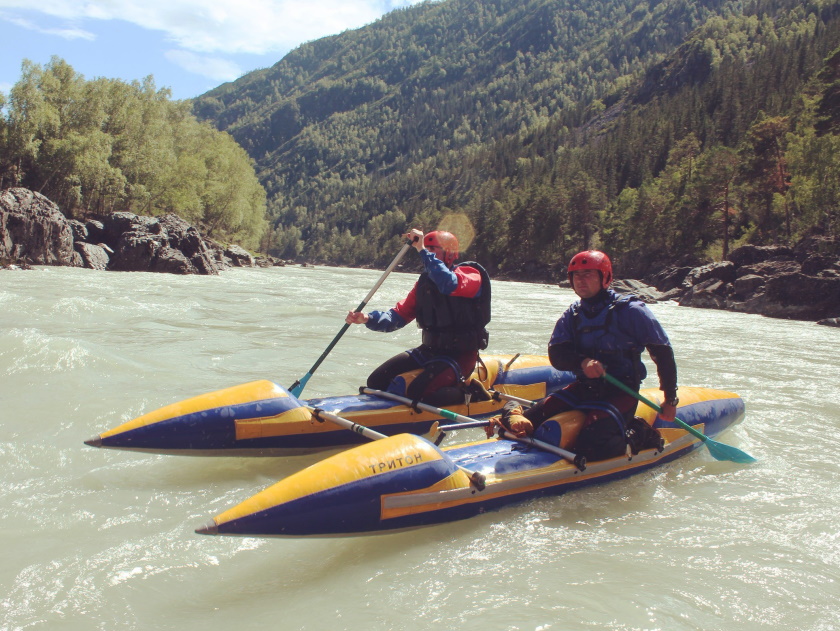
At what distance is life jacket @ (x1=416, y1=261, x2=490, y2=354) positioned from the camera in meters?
5.30

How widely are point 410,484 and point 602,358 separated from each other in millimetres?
1827

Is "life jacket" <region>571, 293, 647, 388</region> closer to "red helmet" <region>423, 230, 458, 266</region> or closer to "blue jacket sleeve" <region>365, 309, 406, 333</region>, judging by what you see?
"red helmet" <region>423, 230, 458, 266</region>

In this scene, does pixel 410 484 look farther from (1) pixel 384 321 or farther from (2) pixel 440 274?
(1) pixel 384 321

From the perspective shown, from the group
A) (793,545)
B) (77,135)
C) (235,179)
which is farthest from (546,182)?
(793,545)

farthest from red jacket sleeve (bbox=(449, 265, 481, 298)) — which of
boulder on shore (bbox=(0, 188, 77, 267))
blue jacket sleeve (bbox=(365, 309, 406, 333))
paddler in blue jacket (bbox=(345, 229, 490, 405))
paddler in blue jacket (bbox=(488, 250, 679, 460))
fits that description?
boulder on shore (bbox=(0, 188, 77, 267))

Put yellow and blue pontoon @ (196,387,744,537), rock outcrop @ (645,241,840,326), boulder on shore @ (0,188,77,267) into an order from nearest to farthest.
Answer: yellow and blue pontoon @ (196,387,744,537) < rock outcrop @ (645,241,840,326) < boulder on shore @ (0,188,77,267)

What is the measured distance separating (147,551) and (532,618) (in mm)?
1993

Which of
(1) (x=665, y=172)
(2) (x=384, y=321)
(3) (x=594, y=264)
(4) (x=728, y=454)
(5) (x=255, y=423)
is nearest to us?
(3) (x=594, y=264)

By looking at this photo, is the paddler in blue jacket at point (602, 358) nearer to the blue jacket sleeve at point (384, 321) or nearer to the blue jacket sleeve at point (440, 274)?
the blue jacket sleeve at point (440, 274)

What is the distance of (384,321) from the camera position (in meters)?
5.52

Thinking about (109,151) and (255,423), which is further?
(109,151)

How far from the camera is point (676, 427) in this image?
500cm

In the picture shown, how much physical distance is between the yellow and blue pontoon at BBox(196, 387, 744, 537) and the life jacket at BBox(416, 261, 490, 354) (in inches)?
51.1

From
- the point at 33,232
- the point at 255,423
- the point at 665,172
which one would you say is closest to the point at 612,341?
the point at 255,423
